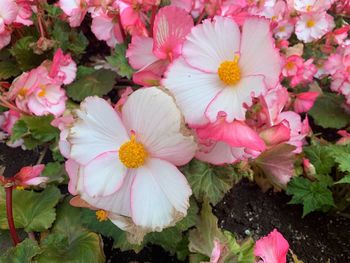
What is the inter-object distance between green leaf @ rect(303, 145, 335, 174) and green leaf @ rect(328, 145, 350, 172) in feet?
0.16

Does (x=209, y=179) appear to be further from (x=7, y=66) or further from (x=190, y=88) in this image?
(x=7, y=66)

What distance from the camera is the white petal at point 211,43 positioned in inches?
34.2

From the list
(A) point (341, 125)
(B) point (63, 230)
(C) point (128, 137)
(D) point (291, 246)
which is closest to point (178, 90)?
(C) point (128, 137)

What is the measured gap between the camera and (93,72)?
5.27 ft

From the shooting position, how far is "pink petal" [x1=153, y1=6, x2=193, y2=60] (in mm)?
912

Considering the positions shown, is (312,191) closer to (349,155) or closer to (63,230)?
(349,155)

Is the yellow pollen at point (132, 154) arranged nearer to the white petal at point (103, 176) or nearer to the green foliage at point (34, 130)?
the white petal at point (103, 176)

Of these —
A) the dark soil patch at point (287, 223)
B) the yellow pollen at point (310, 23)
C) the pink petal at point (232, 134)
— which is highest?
the pink petal at point (232, 134)

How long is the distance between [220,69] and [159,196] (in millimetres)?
239

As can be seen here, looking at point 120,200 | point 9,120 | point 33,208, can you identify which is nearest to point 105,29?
point 9,120

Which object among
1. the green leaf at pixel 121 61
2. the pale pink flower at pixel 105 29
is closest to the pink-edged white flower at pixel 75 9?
the pale pink flower at pixel 105 29

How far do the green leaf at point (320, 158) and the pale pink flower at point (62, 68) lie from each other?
0.68 meters

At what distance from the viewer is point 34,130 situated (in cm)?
137

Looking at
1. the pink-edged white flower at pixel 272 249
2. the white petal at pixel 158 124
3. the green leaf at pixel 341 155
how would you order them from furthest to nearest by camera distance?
the green leaf at pixel 341 155 → the pink-edged white flower at pixel 272 249 → the white petal at pixel 158 124
